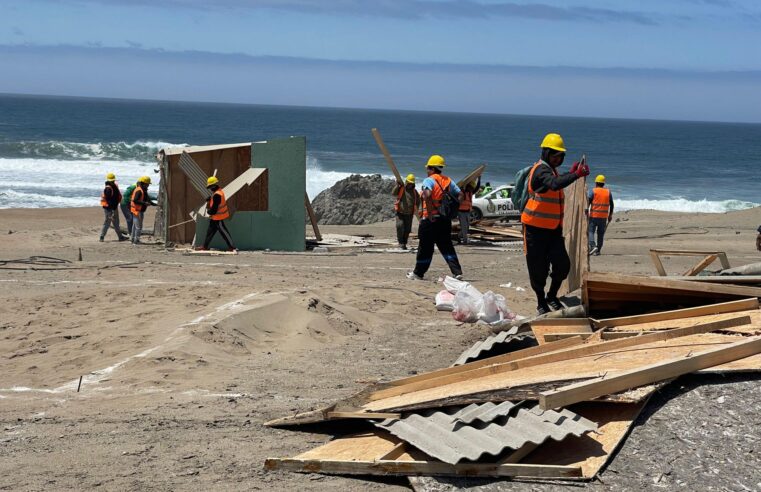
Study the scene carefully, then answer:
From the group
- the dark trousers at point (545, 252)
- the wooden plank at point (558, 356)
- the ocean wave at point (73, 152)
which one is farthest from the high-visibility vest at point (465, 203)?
the ocean wave at point (73, 152)

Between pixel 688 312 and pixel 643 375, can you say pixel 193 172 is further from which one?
pixel 643 375

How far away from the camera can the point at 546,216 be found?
32.6 ft

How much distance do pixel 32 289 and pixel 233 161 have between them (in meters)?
7.29

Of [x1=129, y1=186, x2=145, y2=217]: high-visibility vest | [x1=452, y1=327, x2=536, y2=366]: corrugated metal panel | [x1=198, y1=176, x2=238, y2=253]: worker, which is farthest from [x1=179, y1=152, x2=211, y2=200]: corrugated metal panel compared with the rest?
[x1=452, y1=327, x2=536, y2=366]: corrugated metal panel

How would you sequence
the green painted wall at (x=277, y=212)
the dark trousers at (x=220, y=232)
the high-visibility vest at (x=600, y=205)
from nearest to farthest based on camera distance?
the dark trousers at (x=220, y=232) → the high-visibility vest at (x=600, y=205) → the green painted wall at (x=277, y=212)

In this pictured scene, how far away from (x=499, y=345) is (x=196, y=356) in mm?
2668

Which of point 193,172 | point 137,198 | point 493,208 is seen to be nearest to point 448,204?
point 193,172

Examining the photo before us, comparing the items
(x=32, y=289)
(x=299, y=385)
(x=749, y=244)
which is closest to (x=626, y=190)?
(x=749, y=244)

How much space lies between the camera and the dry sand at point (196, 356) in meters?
5.96

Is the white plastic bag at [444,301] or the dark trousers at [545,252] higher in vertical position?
the dark trousers at [545,252]

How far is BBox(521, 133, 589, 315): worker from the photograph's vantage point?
9766 mm

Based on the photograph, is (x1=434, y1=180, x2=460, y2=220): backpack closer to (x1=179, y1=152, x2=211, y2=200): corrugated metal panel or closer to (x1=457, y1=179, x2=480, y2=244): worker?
(x1=179, y1=152, x2=211, y2=200): corrugated metal panel

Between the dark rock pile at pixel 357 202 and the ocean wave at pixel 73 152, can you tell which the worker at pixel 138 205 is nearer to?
the dark rock pile at pixel 357 202

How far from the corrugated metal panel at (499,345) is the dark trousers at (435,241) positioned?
3.98m
